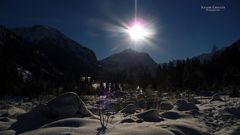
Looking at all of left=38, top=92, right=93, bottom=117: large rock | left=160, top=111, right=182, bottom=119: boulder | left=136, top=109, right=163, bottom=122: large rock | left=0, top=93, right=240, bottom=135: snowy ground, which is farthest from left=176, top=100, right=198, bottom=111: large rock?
left=38, top=92, right=93, bottom=117: large rock

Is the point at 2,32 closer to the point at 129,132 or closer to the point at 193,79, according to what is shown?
the point at 193,79

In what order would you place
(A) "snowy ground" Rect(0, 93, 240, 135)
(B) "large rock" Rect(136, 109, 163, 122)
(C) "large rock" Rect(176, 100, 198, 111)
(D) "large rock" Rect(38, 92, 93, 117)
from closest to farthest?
(A) "snowy ground" Rect(0, 93, 240, 135) < (B) "large rock" Rect(136, 109, 163, 122) < (D) "large rock" Rect(38, 92, 93, 117) < (C) "large rock" Rect(176, 100, 198, 111)

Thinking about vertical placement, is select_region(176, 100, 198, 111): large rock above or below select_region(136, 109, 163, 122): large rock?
above

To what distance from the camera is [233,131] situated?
21.3ft

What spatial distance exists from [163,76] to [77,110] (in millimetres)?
63410

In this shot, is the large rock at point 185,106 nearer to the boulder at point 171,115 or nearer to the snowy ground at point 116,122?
the snowy ground at point 116,122

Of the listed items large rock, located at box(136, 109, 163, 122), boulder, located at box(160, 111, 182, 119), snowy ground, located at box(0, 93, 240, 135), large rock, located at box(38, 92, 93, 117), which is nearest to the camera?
snowy ground, located at box(0, 93, 240, 135)

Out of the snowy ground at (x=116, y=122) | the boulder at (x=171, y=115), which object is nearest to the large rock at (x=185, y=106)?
the snowy ground at (x=116, y=122)

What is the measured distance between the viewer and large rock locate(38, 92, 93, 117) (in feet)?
27.3

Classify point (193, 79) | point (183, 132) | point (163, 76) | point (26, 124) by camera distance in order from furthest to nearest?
point (163, 76) < point (193, 79) < point (26, 124) < point (183, 132)

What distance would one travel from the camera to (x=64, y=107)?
8.48 metres

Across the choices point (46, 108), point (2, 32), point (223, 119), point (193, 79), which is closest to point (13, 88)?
point (193, 79)

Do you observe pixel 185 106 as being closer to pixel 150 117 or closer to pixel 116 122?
pixel 150 117

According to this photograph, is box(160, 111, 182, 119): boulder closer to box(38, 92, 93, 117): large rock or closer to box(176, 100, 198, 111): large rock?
box(176, 100, 198, 111): large rock
